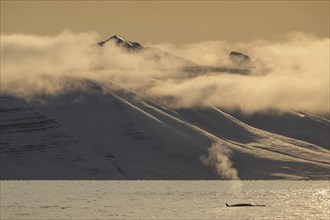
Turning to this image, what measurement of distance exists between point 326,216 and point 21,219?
66131 millimetres

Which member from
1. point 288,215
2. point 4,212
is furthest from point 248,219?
point 4,212

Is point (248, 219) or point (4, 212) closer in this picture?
point (248, 219)

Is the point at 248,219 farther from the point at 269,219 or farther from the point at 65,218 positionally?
the point at 65,218

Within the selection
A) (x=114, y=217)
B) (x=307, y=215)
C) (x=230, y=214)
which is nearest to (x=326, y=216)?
(x=307, y=215)

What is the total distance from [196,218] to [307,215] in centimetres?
3009

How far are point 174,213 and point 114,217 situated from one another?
18.9 metres

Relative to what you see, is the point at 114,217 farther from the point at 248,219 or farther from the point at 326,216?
the point at 326,216

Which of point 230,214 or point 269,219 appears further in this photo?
point 230,214

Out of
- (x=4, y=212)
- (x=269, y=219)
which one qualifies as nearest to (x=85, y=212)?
(x=4, y=212)

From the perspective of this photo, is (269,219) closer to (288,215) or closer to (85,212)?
(288,215)

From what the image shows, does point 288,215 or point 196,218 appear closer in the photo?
point 196,218

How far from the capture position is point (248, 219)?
599 ft

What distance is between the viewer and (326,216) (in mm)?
193750

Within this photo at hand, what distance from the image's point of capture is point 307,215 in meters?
198
